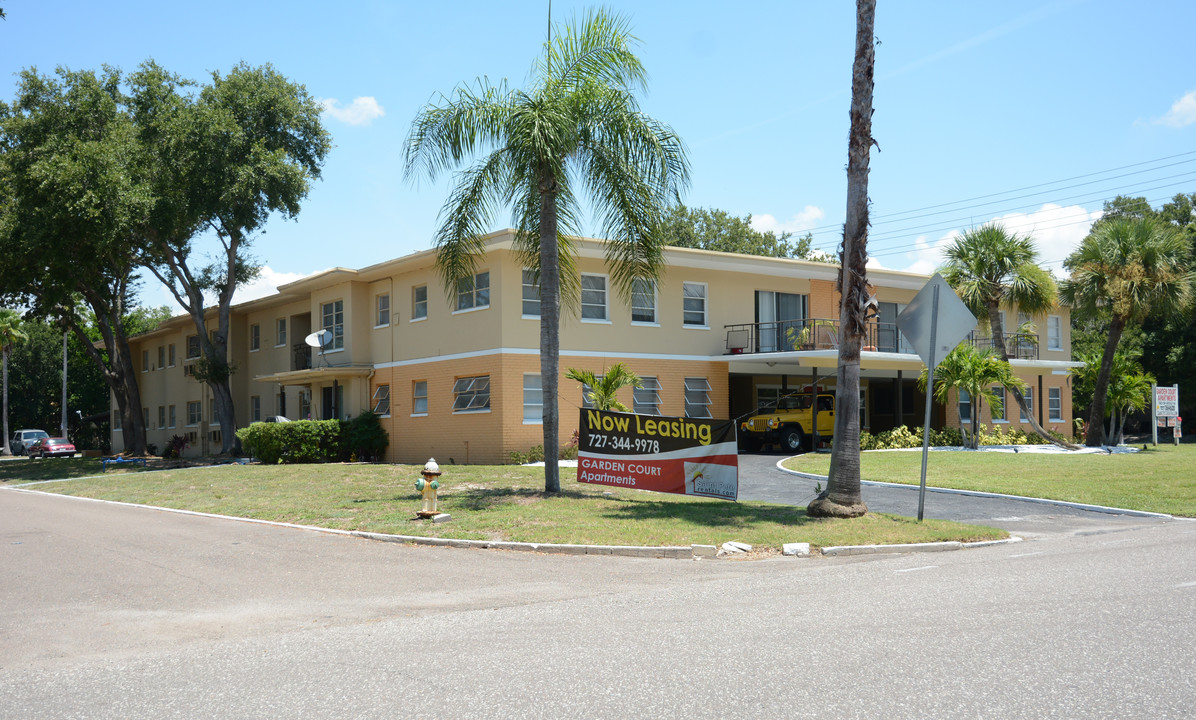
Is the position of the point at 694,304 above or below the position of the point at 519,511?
above

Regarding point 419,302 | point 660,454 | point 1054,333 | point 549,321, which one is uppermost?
point 419,302

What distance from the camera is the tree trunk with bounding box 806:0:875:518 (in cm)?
1287

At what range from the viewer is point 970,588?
26.2ft

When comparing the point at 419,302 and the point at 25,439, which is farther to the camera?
the point at 25,439

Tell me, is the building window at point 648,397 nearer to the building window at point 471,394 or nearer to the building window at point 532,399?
the building window at point 532,399

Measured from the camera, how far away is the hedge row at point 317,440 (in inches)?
1091

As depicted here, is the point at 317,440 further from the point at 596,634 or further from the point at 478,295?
the point at 596,634

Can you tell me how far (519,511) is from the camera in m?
13.8

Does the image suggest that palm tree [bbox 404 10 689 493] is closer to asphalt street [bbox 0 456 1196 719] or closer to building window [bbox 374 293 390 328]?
asphalt street [bbox 0 456 1196 719]

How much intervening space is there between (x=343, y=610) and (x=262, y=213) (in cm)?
2643

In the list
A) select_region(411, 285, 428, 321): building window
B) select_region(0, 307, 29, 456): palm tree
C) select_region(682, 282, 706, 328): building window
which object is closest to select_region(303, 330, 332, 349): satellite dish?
select_region(411, 285, 428, 321): building window

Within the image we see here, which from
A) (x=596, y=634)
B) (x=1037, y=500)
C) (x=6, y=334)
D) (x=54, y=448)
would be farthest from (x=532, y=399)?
(x=6, y=334)

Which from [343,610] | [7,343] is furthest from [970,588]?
[7,343]

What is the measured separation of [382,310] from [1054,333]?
29146 mm
